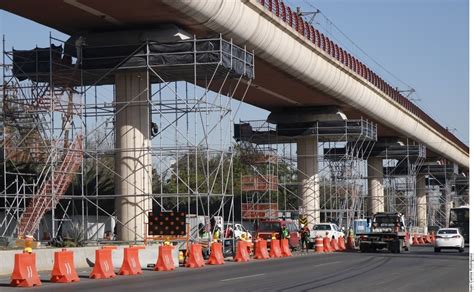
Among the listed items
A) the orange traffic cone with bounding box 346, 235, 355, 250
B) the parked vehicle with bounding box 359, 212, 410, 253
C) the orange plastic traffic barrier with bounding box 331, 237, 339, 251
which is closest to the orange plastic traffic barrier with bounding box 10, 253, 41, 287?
the parked vehicle with bounding box 359, 212, 410, 253

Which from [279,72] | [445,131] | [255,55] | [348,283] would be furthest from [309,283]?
[445,131]

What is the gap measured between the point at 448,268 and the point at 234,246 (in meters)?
12.0

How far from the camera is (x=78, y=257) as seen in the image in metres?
30.0

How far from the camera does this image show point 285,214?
6744 centimetres

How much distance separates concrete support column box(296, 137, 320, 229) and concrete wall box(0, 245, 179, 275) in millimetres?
32082

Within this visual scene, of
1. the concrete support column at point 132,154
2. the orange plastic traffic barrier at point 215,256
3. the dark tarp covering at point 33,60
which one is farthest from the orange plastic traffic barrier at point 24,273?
the dark tarp covering at point 33,60

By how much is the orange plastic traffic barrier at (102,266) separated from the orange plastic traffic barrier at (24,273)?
3.10 m

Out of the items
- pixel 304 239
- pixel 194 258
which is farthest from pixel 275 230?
pixel 194 258

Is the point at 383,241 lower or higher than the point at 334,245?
higher

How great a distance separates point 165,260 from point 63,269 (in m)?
6.41

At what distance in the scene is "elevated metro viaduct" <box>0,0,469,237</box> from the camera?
35.3m

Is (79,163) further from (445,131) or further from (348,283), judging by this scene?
(445,131)

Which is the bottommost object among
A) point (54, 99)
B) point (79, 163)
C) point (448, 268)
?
point (448, 268)

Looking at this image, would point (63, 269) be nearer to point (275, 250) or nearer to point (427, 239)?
point (275, 250)
